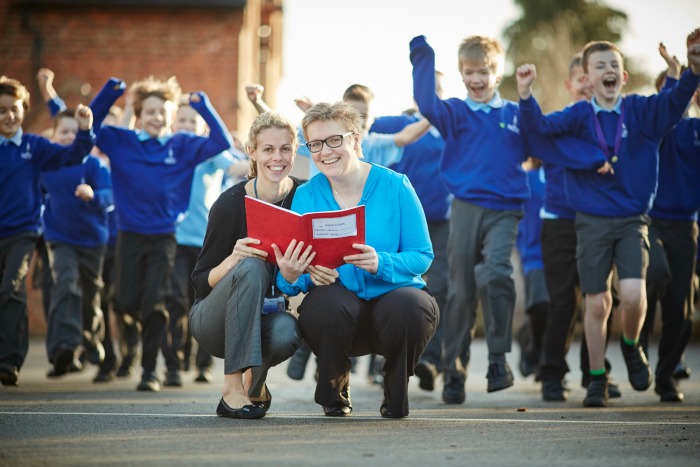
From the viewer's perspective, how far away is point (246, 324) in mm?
5527

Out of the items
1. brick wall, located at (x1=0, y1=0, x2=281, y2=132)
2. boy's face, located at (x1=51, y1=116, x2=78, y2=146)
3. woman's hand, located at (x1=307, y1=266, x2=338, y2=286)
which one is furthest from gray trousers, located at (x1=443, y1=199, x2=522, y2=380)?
brick wall, located at (x1=0, y1=0, x2=281, y2=132)

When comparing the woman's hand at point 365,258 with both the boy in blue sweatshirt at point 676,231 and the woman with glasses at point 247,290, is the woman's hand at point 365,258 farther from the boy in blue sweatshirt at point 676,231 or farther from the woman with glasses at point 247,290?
the boy in blue sweatshirt at point 676,231

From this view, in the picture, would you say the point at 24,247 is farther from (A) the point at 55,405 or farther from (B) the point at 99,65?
(B) the point at 99,65

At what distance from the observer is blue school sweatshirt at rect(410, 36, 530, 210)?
7.48 metres

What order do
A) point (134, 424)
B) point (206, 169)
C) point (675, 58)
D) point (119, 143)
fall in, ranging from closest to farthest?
point (134, 424), point (675, 58), point (119, 143), point (206, 169)

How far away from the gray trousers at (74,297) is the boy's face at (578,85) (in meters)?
4.33

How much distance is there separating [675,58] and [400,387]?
3232 mm

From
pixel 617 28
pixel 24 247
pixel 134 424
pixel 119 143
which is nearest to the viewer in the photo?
pixel 134 424

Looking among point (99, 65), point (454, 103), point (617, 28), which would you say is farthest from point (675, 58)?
point (617, 28)

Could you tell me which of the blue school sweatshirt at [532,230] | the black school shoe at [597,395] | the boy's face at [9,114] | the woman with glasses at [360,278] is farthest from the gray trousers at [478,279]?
the boy's face at [9,114]

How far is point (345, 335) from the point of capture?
18.2 ft

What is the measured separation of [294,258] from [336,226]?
0.92ft

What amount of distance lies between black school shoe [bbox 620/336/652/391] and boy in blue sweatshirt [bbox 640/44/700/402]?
1.90 feet

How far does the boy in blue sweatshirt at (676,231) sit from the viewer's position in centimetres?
789
